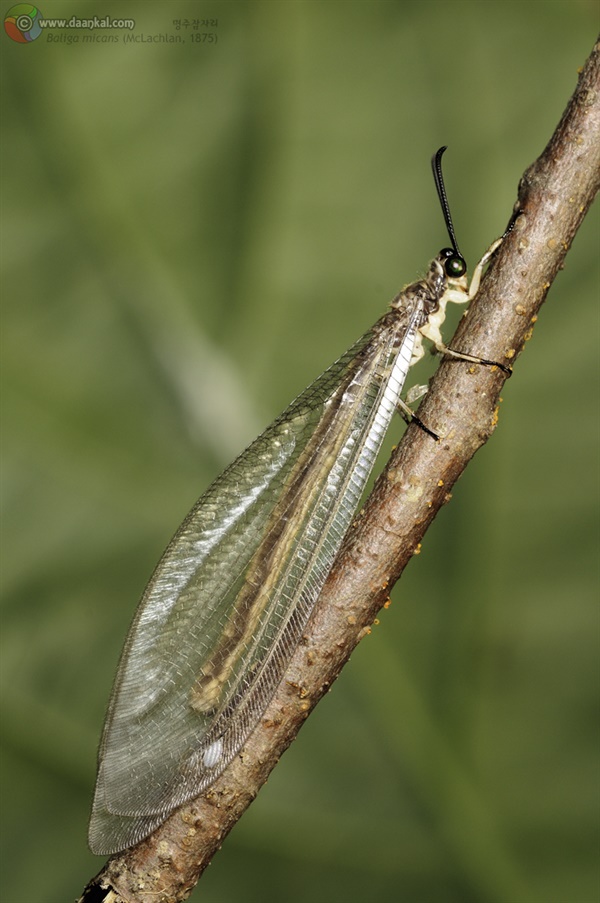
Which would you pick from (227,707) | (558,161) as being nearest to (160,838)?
(227,707)

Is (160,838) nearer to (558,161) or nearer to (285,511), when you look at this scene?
(285,511)

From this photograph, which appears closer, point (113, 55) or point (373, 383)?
point (373, 383)

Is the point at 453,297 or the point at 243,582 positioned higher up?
the point at 453,297

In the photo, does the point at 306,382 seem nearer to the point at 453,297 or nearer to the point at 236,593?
the point at 453,297
